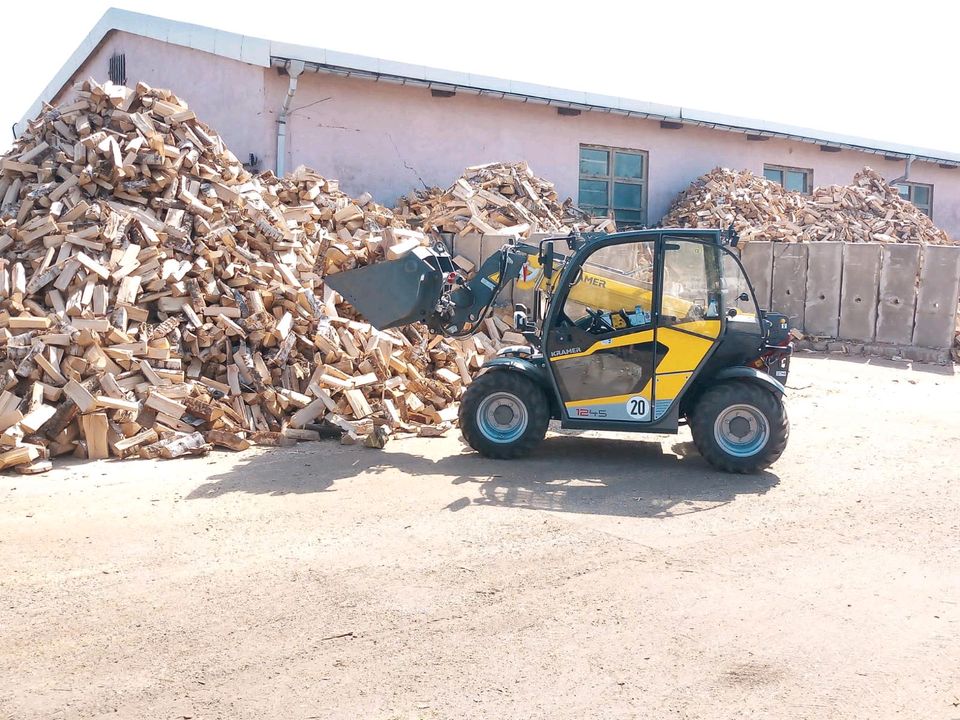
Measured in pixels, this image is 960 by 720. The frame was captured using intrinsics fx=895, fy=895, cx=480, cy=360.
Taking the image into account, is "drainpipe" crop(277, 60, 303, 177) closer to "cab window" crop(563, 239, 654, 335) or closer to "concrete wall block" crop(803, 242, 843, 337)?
"cab window" crop(563, 239, 654, 335)

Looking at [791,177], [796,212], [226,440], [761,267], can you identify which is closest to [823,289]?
[761,267]

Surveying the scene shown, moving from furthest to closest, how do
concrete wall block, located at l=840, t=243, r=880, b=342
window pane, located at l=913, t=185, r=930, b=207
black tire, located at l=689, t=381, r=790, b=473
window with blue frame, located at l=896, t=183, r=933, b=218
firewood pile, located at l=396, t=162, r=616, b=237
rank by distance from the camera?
A: 1. window pane, located at l=913, t=185, r=930, b=207
2. window with blue frame, located at l=896, t=183, r=933, b=218
3. concrete wall block, located at l=840, t=243, r=880, b=342
4. firewood pile, located at l=396, t=162, r=616, b=237
5. black tire, located at l=689, t=381, r=790, b=473

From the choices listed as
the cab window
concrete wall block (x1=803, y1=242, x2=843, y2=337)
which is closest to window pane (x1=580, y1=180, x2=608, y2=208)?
concrete wall block (x1=803, y1=242, x2=843, y2=337)

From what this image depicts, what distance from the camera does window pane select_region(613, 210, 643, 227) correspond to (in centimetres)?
2122

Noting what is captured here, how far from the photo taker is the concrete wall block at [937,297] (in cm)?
1495

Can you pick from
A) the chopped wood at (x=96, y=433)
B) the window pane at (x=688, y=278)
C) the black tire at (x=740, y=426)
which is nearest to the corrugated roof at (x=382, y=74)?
the chopped wood at (x=96, y=433)

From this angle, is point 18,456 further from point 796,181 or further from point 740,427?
point 796,181

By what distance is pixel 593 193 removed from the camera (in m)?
20.8

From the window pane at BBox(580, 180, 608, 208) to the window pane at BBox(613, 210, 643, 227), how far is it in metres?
0.52

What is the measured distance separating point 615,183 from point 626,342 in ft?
45.0

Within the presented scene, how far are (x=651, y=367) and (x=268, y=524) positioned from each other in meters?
3.66

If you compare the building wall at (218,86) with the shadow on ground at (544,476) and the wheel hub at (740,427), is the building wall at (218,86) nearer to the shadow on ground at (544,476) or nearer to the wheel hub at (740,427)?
the shadow on ground at (544,476)

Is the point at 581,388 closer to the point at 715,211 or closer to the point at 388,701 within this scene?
the point at 388,701

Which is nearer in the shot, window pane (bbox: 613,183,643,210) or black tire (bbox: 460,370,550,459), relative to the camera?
black tire (bbox: 460,370,550,459)
